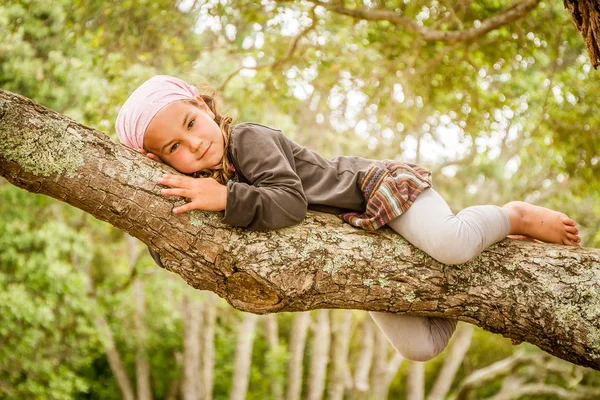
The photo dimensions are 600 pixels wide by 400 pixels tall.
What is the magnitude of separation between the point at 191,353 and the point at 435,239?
9854mm

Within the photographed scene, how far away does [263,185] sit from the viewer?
7.00 ft

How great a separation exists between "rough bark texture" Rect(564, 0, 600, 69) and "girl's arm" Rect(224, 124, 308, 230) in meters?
1.22

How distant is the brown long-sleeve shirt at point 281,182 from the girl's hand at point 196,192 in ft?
0.15

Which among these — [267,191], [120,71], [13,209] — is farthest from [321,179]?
[13,209]

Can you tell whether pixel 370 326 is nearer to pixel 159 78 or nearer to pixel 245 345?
pixel 245 345

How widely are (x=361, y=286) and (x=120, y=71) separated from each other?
401 centimetres

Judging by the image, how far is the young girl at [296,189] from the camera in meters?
1.98

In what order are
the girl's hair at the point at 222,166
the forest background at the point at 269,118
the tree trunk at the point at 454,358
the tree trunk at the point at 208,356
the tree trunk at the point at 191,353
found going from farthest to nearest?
the tree trunk at the point at 454,358 < the tree trunk at the point at 208,356 < the tree trunk at the point at 191,353 < the forest background at the point at 269,118 < the girl's hair at the point at 222,166

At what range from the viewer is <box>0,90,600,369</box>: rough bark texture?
5.96 feet

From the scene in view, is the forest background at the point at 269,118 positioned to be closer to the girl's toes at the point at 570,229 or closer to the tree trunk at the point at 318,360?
the tree trunk at the point at 318,360

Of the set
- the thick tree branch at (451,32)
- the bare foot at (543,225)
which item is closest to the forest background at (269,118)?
the thick tree branch at (451,32)

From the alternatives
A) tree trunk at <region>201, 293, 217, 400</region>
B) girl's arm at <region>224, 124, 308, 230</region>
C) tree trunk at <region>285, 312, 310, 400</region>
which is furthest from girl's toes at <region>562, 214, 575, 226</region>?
tree trunk at <region>285, 312, 310, 400</region>

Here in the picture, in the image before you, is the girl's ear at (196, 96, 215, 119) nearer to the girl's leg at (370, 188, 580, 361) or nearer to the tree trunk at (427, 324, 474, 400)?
the girl's leg at (370, 188, 580, 361)

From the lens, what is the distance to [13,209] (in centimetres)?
792
